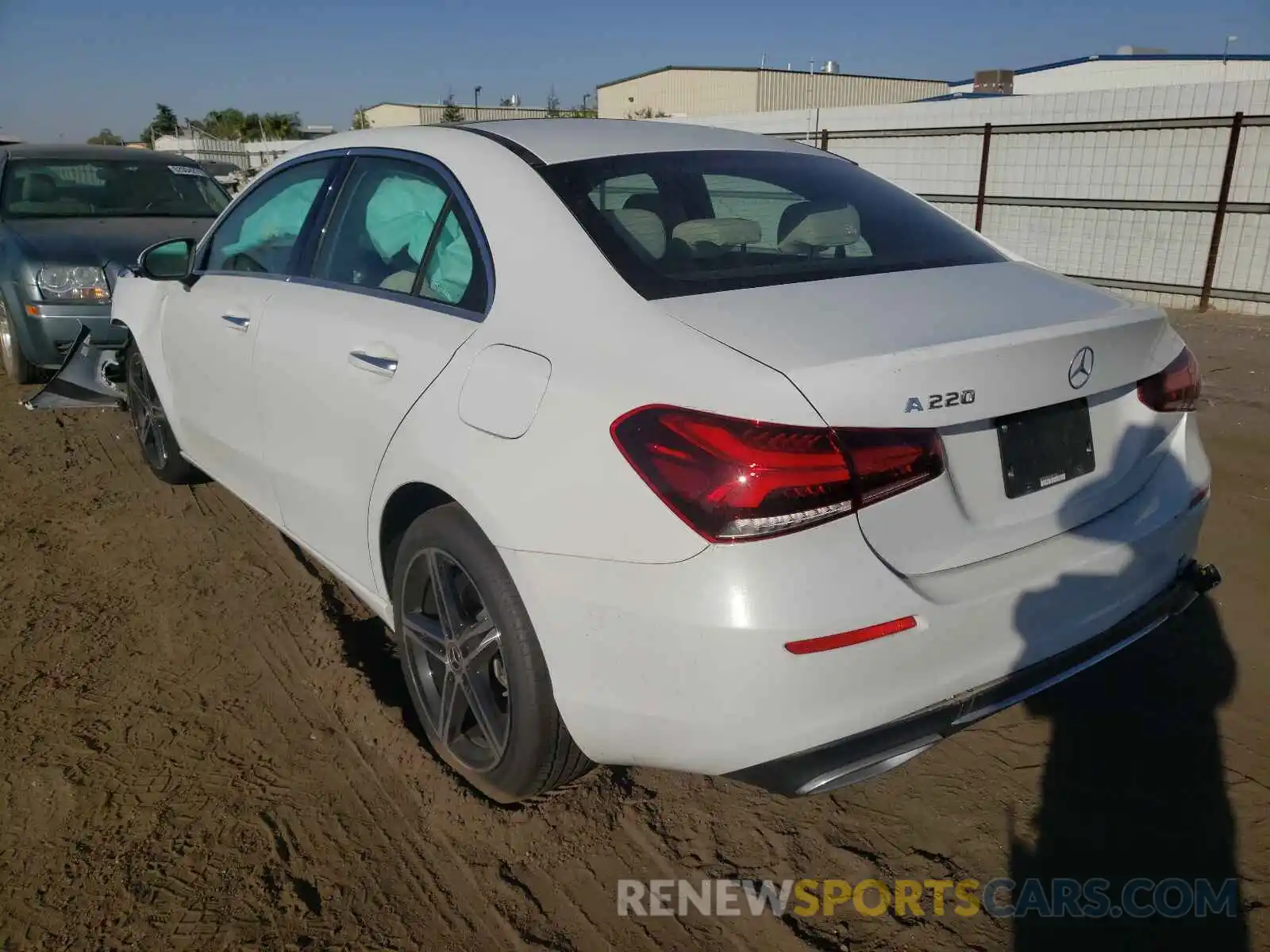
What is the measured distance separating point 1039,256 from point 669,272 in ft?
37.6

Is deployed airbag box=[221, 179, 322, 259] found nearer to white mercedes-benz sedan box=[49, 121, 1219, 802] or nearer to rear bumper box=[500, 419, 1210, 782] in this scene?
white mercedes-benz sedan box=[49, 121, 1219, 802]

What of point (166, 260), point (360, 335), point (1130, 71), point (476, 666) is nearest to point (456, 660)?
point (476, 666)

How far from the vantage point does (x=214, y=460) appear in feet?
13.3

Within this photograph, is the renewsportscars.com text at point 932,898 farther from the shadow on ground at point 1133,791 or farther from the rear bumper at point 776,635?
the rear bumper at point 776,635

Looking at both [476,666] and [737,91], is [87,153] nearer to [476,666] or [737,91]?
[476,666]

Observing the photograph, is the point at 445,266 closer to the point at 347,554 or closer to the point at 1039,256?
the point at 347,554

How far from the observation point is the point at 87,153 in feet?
26.0

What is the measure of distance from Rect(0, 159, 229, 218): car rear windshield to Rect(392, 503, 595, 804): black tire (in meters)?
6.18

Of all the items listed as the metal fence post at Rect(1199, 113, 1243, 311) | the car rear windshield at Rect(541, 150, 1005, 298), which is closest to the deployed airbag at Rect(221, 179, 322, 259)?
the car rear windshield at Rect(541, 150, 1005, 298)

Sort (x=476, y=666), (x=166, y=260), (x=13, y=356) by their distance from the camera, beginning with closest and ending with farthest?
(x=476, y=666)
(x=166, y=260)
(x=13, y=356)

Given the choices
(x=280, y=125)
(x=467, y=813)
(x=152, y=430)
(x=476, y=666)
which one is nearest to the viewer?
(x=476, y=666)

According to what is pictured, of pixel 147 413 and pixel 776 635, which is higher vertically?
pixel 776 635

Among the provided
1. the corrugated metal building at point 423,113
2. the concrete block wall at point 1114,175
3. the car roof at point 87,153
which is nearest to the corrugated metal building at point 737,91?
the corrugated metal building at point 423,113

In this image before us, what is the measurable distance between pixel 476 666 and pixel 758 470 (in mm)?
1033
